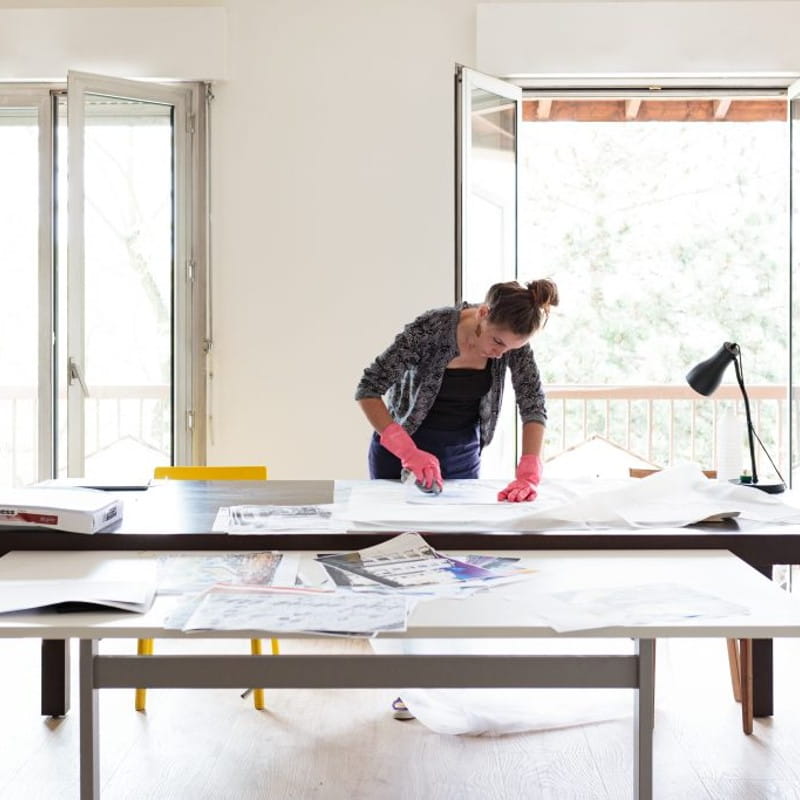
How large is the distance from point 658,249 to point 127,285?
3.93m

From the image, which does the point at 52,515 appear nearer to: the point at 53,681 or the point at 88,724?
the point at 88,724

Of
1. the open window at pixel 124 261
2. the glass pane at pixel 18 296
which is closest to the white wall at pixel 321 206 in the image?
the open window at pixel 124 261

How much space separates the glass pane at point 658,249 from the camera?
255 inches

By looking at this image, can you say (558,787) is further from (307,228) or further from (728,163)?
(728,163)

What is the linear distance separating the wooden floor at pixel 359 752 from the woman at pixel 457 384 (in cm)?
65

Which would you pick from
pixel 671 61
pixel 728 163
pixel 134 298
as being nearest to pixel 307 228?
pixel 134 298

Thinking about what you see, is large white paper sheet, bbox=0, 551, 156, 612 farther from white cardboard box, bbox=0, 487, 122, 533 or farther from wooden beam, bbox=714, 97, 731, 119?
wooden beam, bbox=714, 97, 731, 119

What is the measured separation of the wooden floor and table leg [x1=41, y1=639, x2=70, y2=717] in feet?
0.14

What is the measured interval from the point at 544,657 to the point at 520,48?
2929 mm

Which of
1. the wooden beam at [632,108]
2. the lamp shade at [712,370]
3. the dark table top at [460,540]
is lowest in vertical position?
the dark table top at [460,540]

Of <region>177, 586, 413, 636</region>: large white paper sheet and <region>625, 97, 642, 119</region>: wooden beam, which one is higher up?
<region>625, 97, 642, 119</region>: wooden beam

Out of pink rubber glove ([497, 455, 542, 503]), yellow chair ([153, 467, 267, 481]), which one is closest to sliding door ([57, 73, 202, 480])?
yellow chair ([153, 467, 267, 481])

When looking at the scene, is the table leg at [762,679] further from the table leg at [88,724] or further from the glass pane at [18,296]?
the glass pane at [18,296]

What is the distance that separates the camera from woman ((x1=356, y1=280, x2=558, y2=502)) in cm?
251
